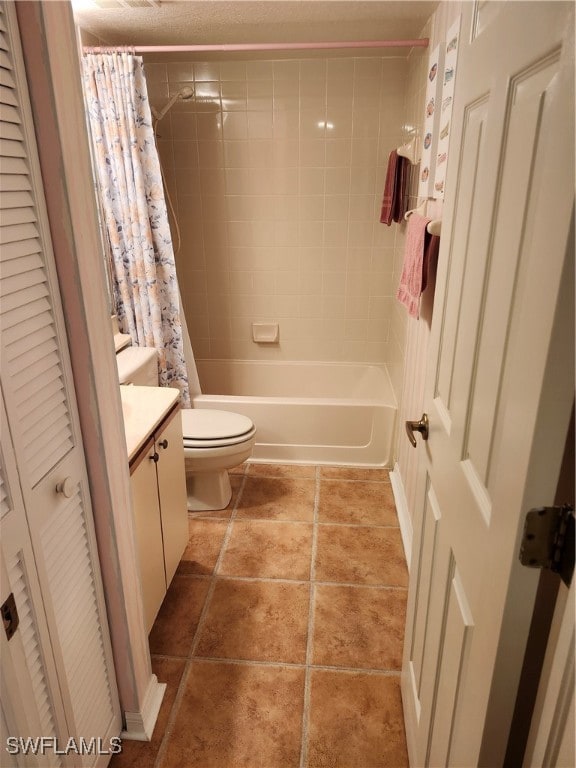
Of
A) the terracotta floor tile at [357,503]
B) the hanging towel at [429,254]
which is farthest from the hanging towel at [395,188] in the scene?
the terracotta floor tile at [357,503]

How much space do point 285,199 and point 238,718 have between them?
9.04ft

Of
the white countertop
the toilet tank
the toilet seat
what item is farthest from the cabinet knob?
the toilet seat

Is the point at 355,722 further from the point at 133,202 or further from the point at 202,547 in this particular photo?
the point at 133,202

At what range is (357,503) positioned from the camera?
2631 mm

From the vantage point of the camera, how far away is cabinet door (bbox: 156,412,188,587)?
1.76 m

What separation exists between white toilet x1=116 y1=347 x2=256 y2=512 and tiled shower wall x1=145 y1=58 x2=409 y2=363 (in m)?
1.07

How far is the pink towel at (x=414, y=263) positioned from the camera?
1930 millimetres

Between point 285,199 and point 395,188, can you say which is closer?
point 395,188

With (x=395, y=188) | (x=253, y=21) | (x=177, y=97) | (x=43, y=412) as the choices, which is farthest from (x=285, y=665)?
(x=177, y=97)

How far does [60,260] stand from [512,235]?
83 centimetres

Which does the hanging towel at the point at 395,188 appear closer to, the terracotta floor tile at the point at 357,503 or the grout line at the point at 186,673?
the terracotta floor tile at the point at 357,503

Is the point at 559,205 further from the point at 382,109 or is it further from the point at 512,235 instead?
the point at 382,109

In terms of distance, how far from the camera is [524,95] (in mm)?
688

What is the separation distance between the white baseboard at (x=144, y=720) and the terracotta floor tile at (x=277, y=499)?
1031 millimetres
